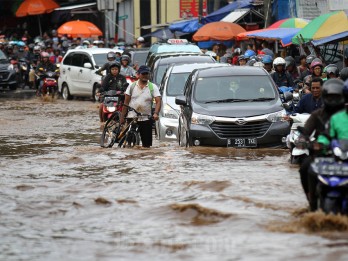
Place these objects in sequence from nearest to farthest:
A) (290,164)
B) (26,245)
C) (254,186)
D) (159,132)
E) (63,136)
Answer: (26,245), (254,186), (290,164), (159,132), (63,136)

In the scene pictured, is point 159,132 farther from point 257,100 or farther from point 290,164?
point 290,164

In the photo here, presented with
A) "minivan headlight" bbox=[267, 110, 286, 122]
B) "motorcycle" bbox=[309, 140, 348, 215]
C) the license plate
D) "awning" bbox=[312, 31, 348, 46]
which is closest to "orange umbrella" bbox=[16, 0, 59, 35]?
"awning" bbox=[312, 31, 348, 46]

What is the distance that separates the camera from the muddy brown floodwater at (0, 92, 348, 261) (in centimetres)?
950

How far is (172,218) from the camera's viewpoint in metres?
11.2

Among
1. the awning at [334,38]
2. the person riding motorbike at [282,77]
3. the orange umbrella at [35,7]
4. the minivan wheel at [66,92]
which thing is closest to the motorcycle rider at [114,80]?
the person riding motorbike at [282,77]

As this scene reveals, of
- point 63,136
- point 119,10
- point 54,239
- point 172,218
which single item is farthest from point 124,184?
point 119,10

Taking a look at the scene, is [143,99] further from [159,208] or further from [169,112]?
[159,208]

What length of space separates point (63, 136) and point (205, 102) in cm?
574

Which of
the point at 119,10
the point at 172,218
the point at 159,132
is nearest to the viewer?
the point at 172,218

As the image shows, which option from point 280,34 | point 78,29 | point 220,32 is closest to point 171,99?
point 280,34

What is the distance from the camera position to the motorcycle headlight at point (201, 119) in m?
16.7

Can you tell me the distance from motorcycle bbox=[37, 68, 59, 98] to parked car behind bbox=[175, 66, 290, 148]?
56.0ft

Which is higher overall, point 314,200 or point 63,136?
point 314,200

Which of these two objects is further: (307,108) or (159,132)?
(159,132)
